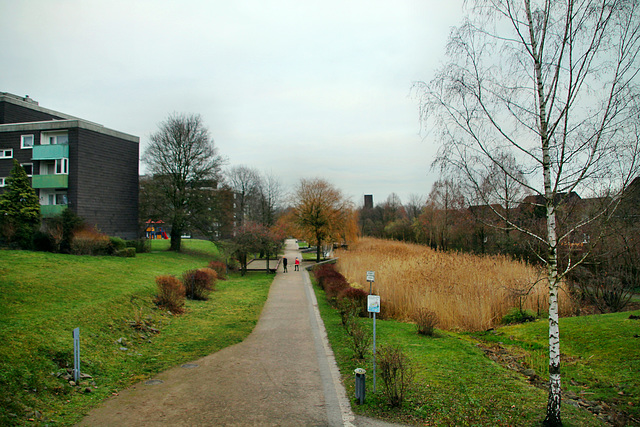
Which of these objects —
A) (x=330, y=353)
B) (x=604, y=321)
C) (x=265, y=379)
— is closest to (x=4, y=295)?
(x=265, y=379)

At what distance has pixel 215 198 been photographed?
36.8 m

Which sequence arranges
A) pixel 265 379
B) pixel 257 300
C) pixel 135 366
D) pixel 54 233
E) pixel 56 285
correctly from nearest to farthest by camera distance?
1. pixel 265 379
2. pixel 135 366
3. pixel 56 285
4. pixel 257 300
5. pixel 54 233

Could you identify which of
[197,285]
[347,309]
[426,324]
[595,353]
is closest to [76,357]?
[347,309]

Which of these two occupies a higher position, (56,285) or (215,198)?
(215,198)

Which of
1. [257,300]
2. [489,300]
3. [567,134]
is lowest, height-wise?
[257,300]

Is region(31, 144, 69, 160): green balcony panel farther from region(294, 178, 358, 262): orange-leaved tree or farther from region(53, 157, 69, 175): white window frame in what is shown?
region(294, 178, 358, 262): orange-leaved tree

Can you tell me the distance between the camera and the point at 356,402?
20.8 ft

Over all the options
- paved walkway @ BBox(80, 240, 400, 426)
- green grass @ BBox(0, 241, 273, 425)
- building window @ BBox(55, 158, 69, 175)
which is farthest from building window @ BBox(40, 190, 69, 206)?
paved walkway @ BBox(80, 240, 400, 426)

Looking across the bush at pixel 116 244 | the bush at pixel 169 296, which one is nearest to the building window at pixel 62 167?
the bush at pixel 116 244

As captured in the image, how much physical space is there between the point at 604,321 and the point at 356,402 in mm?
7282

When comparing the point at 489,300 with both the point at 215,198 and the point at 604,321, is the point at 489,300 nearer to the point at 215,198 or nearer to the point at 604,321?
the point at 604,321

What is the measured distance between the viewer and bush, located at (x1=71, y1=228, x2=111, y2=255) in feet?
72.5

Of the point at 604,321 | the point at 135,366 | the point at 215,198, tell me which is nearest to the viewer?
the point at 135,366

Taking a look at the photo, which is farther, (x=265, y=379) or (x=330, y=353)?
(x=330, y=353)
